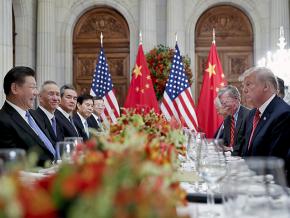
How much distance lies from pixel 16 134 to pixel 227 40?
25.4ft

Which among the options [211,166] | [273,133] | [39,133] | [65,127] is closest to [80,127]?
[65,127]

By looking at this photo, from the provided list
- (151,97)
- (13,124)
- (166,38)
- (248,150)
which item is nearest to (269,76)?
(248,150)

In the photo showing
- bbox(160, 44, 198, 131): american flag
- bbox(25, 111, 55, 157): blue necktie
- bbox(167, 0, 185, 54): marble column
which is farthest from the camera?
bbox(167, 0, 185, 54): marble column

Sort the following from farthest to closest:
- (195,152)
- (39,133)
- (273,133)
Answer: (39,133), (273,133), (195,152)

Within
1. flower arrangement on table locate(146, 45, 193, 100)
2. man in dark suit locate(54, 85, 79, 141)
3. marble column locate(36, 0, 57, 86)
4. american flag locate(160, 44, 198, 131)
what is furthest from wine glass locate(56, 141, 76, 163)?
marble column locate(36, 0, 57, 86)

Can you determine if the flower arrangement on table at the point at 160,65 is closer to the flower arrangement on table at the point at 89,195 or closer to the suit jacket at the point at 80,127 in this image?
the suit jacket at the point at 80,127

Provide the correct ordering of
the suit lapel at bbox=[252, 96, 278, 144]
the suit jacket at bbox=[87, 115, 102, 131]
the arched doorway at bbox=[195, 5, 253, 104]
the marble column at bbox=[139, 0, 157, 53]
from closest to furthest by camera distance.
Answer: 1. the suit lapel at bbox=[252, 96, 278, 144]
2. the suit jacket at bbox=[87, 115, 102, 131]
3. the marble column at bbox=[139, 0, 157, 53]
4. the arched doorway at bbox=[195, 5, 253, 104]

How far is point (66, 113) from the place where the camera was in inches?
216

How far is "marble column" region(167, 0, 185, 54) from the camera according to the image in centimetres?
995

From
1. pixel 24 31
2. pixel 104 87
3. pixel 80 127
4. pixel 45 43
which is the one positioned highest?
pixel 24 31

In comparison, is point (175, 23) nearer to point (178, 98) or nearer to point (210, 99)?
point (210, 99)

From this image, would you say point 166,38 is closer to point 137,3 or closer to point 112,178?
point 137,3

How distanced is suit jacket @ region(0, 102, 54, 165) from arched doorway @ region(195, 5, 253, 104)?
718cm

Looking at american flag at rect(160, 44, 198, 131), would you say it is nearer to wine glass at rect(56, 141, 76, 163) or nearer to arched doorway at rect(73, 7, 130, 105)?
arched doorway at rect(73, 7, 130, 105)
